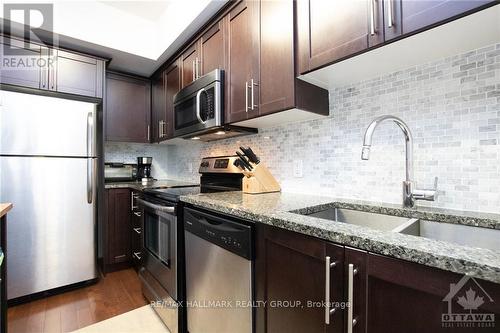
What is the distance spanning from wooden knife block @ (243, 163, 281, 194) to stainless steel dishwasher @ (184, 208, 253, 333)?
1.46ft

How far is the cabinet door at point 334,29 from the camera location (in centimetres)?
94

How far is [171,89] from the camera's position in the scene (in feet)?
8.23

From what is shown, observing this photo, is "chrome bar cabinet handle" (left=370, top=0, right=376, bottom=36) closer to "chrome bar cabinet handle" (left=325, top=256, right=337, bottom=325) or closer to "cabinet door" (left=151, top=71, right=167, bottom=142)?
"chrome bar cabinet handle" (left=325, top=256, right=337, bottom=325)

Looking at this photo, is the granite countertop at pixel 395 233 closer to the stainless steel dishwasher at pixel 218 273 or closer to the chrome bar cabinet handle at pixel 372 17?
the stainless steel dishwasher at pixel 218 273

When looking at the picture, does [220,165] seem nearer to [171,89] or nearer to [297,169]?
[297,169]

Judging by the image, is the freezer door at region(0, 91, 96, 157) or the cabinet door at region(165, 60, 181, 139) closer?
the freezer door at region(0, 91, 96, 157)

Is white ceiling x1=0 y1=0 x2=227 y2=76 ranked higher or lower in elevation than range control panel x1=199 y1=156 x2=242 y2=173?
higher

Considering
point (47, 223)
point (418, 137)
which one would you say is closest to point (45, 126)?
point (47, 223)

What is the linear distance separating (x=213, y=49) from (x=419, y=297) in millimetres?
1880

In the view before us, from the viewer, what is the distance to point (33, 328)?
165cm

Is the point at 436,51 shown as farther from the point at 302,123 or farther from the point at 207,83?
the point at 207,83

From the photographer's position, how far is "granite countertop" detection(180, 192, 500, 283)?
52 centimetres

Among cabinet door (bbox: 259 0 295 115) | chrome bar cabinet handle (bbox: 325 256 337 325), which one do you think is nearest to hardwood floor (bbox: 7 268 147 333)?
chrome bar cabinet handle (bbox: 325 256 337 325)

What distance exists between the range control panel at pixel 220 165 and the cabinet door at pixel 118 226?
0.98 metres
